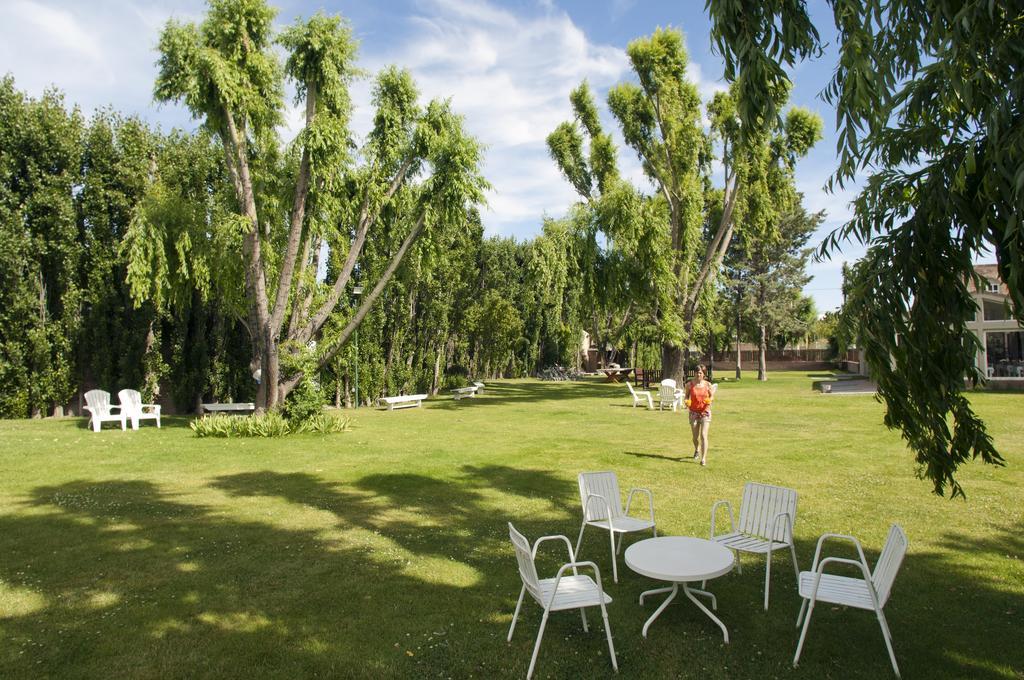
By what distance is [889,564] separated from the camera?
4.13 m

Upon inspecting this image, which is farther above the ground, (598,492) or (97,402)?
(97,402)

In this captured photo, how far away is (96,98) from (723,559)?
22.2 meters

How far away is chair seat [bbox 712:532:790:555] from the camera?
5.23 meters

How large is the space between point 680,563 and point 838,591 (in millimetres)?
1110

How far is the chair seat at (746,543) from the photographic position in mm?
5230

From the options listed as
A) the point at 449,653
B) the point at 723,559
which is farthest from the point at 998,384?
the point at 449,653

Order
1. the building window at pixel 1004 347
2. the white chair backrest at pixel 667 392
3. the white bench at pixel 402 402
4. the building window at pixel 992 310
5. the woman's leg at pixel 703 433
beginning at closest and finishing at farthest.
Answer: the woman's leg at pixel 703 433, the white chair backrest at pixel 667 392, the white bench at pixel 402 402, the building window at pixel 992 310, the building window at pixel 1004 347

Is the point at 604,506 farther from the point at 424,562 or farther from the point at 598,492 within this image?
the point at 424,562

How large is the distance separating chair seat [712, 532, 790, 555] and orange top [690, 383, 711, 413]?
17.7 feet

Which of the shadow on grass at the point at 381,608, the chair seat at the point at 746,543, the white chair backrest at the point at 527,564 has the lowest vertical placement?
the shadow on grass at the point at 381,608

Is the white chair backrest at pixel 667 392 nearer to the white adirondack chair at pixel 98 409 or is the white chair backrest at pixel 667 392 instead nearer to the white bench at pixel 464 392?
the white bench at pixel 464 392

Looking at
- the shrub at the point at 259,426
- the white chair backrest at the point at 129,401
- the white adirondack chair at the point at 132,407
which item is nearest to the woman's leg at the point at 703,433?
the shrub at the point at 259,426

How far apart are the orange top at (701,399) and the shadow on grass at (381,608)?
4.07 m

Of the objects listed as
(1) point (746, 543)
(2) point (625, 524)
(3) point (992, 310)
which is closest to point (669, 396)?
(2) point (625, 524)
